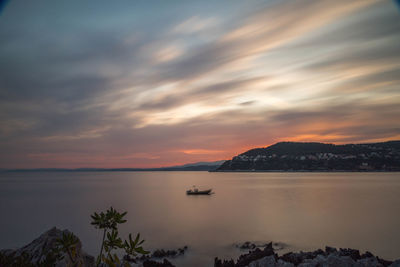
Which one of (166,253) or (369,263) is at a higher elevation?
(369,263)

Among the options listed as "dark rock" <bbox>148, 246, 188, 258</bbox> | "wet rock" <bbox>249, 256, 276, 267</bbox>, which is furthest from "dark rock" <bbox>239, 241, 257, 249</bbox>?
"wet rock" <bbox>249, 256, 276, 267</bbox>

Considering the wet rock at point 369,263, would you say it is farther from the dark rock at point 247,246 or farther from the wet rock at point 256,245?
the dark rock at point 247,246

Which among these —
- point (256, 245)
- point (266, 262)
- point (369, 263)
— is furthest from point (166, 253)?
point (369, 263)

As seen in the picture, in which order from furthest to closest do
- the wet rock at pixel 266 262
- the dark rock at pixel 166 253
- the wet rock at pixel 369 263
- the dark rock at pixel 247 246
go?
the dark rock at pixel 247 246 → the dark rock at pixel 166 253 → the wet rock at pixel 266 262 → the wet rock at pixel 369 263

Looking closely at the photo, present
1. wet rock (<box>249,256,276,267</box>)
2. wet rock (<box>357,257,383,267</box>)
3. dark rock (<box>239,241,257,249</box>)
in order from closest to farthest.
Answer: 1. wet rock (<box>357,257,383,267</box>)
2. wet rock (<box>249,256,276,267</box>)
3. dark rock (<box>239,241,257,249</box>)

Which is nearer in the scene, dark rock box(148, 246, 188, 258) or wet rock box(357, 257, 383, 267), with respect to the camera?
wet rock box(357, 257, 383, 267)

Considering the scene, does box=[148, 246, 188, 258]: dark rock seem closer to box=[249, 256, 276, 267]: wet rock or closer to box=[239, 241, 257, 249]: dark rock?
box=[239, 241, 257, 249]: dark rock

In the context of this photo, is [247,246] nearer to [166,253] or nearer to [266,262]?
[166,253]

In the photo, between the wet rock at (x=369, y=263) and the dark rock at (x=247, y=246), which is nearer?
the wet rock at (x=369, y=263)

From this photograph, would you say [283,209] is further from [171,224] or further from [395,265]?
[395,265]

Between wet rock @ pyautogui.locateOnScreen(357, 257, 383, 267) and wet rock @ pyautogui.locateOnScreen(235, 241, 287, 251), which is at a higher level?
wet rock @ pyautogui.locateOnScreen(357, 257, 383, 267)

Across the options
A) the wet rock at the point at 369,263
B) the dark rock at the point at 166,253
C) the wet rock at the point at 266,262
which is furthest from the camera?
the dark rock at the point at 166,253

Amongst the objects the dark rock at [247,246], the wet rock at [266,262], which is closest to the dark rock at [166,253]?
the dark rock at [247,246]

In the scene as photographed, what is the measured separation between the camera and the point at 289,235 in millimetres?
22531
